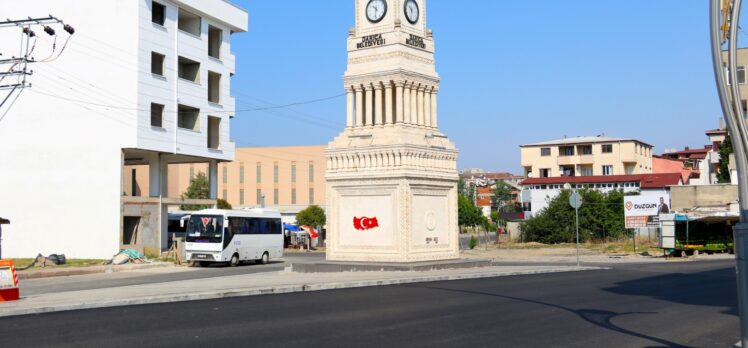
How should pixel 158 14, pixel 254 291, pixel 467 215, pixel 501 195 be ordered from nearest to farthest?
1. pixel 254 291
2. pixel 158 14
3. pixel 467 215
4. pixel 501 195

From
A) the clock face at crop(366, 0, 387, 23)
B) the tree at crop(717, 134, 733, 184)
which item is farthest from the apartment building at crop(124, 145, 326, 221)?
the clock face at crop(366, 0, 387, 23)

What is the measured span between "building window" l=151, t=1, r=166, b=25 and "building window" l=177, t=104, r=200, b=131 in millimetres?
5739

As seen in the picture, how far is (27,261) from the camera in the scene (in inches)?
1698

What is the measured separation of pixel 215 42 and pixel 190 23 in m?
3.31

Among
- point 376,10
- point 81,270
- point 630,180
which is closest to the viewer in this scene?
point 376,10

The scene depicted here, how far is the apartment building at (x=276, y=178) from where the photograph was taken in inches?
4016

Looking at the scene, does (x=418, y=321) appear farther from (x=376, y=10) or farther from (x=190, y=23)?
(x=190, y=23)

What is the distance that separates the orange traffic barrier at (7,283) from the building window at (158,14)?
1250 inches

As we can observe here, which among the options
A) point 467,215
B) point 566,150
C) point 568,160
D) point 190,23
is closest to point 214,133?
point 190,23

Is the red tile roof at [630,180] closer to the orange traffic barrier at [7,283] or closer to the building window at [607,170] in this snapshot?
the building window at [607,170]

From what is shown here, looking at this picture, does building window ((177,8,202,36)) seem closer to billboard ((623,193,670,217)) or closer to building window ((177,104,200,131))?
building window ((177,104,200,131))

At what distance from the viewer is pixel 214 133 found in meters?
54.0

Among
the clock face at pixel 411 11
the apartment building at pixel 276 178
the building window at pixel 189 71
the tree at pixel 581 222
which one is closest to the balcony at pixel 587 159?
the apartment building at pixel 276 178

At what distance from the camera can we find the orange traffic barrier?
18359 mm
